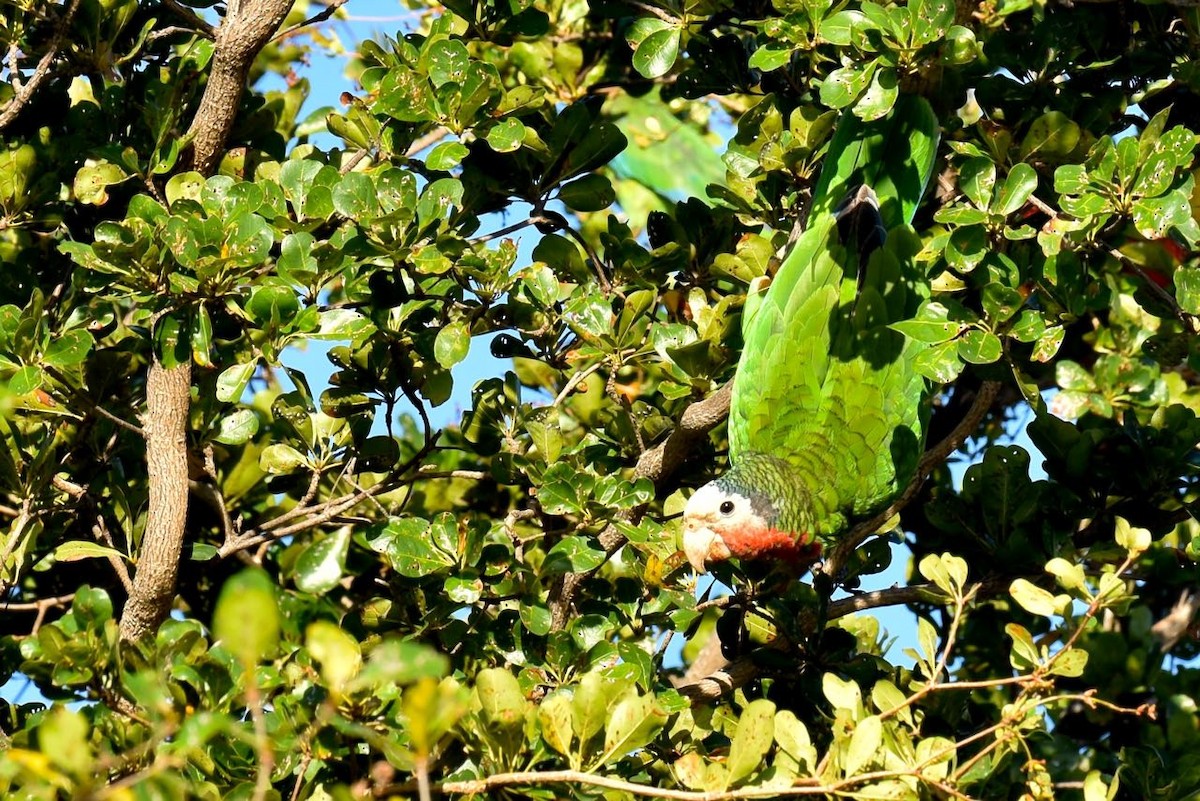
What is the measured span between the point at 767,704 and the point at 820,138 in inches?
48.9

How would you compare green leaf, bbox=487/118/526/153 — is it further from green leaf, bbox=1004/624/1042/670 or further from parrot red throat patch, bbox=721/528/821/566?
green leaf, bbox=1004/624/1042/670

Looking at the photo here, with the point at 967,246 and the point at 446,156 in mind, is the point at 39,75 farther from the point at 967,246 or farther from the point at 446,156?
the point at 967,246

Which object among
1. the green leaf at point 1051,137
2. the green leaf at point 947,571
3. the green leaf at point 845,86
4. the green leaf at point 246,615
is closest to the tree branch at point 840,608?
the green leaf at point 947,571

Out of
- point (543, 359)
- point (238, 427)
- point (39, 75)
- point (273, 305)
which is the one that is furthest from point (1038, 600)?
point (39, 75)

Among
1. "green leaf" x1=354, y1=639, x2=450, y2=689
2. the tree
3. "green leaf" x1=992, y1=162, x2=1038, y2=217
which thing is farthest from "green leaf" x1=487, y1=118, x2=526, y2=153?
"green leaf" x1=354, y1=639, x2=450, y2=689

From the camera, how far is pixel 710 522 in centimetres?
271

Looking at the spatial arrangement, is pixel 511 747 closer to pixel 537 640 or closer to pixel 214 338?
pixel 537 640

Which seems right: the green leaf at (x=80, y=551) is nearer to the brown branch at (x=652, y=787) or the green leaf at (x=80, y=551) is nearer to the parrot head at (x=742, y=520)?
the brown branch at (x=652, y=787)

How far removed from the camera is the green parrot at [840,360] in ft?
9.58

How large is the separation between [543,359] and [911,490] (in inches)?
42.3

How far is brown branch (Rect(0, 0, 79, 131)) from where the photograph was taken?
2500 mm

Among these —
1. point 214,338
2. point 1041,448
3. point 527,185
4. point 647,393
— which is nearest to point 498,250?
point 527,185

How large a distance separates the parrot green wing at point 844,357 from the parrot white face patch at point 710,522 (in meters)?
0.32

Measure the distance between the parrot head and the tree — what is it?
0.11 metres
